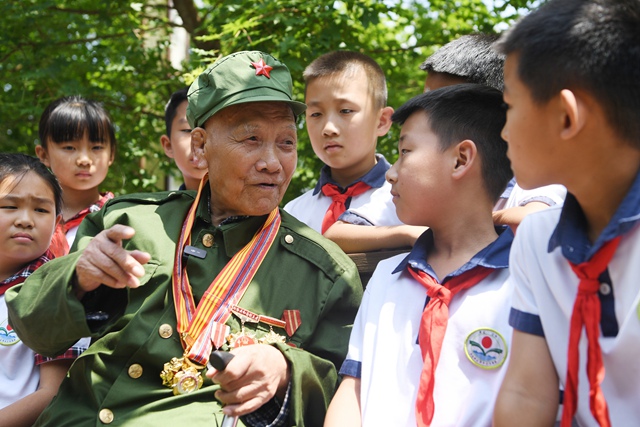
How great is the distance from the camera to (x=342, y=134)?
3.99 m

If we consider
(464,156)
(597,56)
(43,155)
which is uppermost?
(597,56)

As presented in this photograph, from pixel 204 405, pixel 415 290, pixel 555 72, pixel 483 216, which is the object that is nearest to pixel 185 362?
pixel 204 405

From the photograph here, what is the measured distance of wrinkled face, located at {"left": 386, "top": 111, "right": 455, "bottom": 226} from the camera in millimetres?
2689

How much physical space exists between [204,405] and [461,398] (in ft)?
2.97

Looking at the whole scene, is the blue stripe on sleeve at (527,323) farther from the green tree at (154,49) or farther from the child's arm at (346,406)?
the green tree at (154,49)

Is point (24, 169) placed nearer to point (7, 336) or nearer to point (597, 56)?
point (7, 336)

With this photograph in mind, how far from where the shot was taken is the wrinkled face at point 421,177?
2.69 m

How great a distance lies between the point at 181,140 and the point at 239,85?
6.22 ft

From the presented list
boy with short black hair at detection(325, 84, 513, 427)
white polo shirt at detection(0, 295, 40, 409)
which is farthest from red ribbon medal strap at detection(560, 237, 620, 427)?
white polo shirt at detection(0, 295, 40, 409)

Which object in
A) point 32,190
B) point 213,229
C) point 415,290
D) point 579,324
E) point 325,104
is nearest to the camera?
point 579,324

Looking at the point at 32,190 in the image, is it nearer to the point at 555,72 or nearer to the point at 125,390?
the point at 125,390

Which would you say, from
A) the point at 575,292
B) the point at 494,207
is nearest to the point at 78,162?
the point at 494,207

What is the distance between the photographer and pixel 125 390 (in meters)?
2.62

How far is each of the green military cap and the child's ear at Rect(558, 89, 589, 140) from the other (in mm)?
1331
